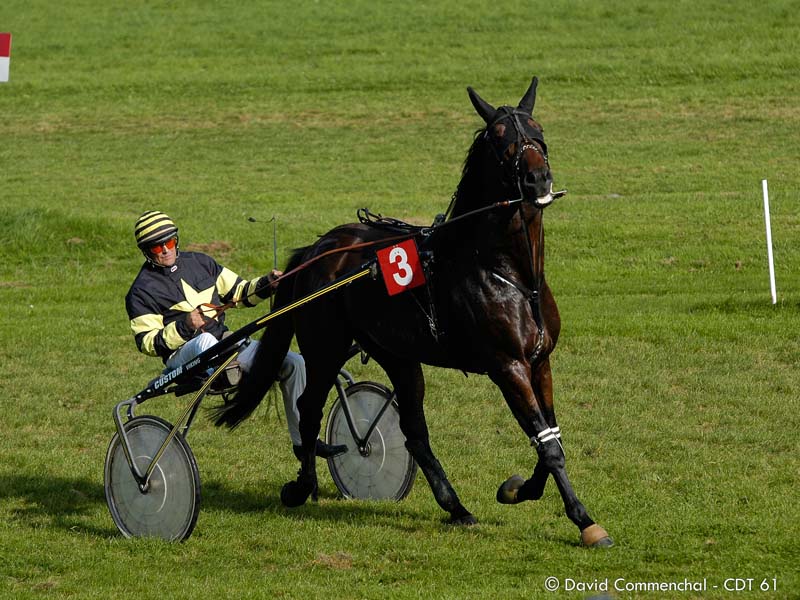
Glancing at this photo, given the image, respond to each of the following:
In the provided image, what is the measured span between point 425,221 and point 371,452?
10637 millimetres

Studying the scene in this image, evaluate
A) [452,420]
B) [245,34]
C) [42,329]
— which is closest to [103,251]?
[42,329]

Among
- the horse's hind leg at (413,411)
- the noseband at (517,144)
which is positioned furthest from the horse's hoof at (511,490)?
the noseband at (517,144)

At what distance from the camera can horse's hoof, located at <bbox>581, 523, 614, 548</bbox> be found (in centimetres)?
636

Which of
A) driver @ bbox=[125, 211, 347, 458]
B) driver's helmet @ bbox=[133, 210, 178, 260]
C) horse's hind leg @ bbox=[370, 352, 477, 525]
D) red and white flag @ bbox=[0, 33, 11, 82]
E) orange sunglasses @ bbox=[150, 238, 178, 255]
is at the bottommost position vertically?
horse's hind leg @ bbox=[370, 352, 477, 525]

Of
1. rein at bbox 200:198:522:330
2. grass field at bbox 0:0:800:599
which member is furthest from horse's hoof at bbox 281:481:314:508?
rein at bbox 200:198:522:330

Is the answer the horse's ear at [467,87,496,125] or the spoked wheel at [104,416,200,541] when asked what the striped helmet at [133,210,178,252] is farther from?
the horse's ear at [467,87,496,125]

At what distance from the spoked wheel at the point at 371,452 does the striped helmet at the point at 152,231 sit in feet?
5.12

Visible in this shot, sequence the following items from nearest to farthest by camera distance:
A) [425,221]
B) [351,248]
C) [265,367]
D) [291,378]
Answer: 1. [351,248]
2. [265,367]
3. [291,378]
4. [425,221]

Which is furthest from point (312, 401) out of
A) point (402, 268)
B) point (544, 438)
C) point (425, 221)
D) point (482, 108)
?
point (425, 221)

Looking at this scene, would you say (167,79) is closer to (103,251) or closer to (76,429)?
(103,251)

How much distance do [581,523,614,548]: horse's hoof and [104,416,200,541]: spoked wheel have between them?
7.14 feet

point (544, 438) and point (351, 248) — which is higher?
point (351, 248)

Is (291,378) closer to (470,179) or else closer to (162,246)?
(162,246)

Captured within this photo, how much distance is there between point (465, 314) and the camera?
674cm
